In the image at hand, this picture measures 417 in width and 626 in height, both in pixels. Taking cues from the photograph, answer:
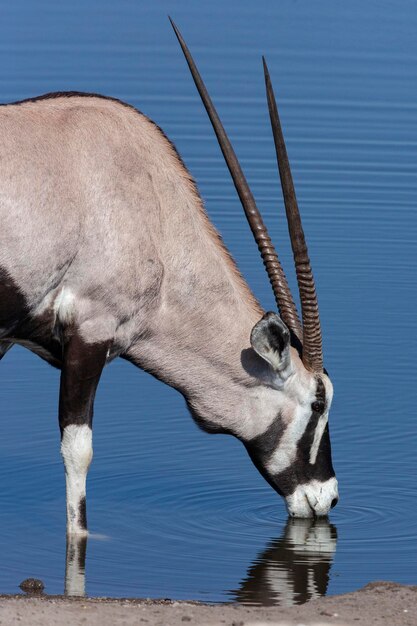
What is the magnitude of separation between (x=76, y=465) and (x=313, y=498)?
136 centimetres

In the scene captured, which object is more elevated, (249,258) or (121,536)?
(249,258)

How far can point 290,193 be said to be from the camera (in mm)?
8500

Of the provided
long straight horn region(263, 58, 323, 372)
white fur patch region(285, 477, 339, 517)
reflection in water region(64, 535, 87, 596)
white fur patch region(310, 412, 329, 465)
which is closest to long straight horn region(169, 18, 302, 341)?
long straight horn region(263, 58, 323, 372)

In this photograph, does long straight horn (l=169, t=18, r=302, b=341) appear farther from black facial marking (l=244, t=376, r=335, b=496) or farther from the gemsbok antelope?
black facial marking (l=244, t=376, r=335, b=496)

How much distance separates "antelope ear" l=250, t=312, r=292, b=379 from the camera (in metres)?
8.24

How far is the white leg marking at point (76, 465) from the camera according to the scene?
8398 millimetres

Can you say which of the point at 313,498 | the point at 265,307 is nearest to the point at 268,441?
the point at 313,498

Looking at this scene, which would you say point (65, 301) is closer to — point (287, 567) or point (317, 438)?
point (317, 438)

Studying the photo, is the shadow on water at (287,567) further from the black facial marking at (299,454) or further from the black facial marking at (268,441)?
the black facial marking at (268,441)

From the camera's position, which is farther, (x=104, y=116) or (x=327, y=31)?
(x=327, y=31)

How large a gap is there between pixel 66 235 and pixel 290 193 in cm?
126

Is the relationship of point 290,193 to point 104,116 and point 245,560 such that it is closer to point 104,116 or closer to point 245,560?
point 104,116

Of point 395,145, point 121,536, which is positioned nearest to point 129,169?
point 121,536

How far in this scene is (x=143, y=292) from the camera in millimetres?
8227
